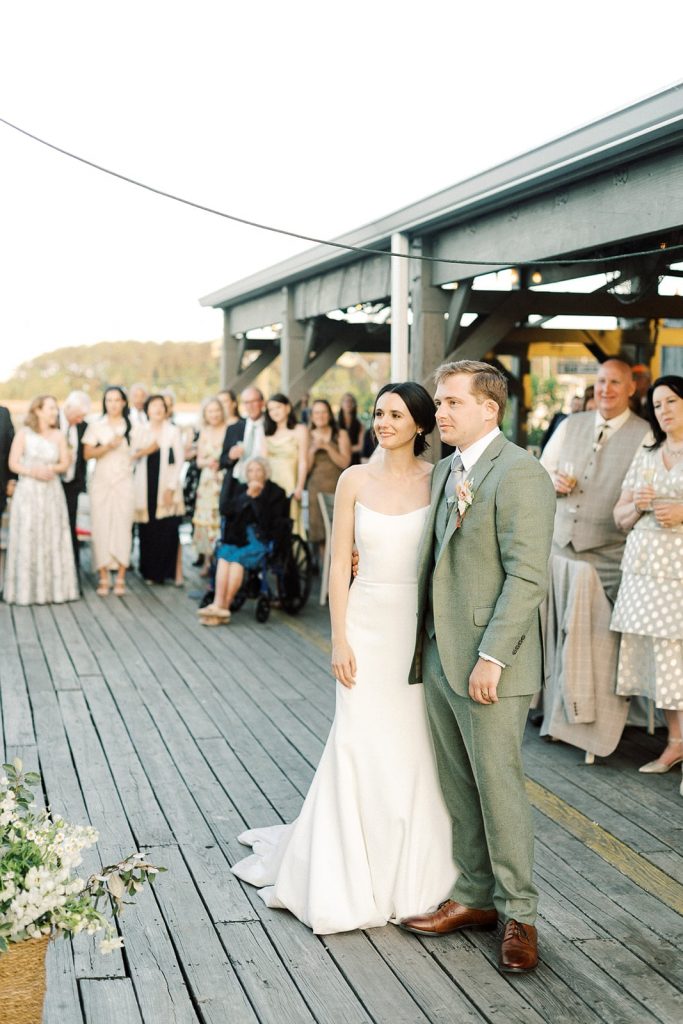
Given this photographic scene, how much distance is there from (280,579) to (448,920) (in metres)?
5.82

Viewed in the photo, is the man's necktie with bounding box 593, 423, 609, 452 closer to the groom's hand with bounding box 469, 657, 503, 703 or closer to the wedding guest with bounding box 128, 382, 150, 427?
the groom's hand with bounding box 469, 657, 503, 703

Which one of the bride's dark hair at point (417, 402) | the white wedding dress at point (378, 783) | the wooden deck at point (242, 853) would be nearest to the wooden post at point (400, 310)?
the wooden deck at point (242, 853)

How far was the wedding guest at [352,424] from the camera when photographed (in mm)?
12391

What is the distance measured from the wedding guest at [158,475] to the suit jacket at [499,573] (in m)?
7.37

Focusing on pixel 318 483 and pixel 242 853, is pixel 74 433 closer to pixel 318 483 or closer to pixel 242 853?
pixel 318 483

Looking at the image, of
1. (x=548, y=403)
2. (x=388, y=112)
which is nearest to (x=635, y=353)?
(x=388, y=112)

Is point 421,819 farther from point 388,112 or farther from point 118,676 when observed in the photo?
point 388,112

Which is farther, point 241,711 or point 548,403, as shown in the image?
point 548,403

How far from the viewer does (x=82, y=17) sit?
1384 centimetres

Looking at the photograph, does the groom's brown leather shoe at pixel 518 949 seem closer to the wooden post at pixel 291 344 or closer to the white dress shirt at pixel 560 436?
the white dress shirt at pixel 560 436

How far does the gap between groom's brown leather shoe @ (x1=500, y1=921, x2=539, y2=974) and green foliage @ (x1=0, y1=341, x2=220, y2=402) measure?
44.1m

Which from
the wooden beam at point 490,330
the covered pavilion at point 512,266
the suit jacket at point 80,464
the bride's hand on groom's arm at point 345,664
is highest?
the covered pavilion at point 512,266

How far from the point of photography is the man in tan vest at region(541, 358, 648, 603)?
5.66 m

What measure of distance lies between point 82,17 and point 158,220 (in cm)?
3596
